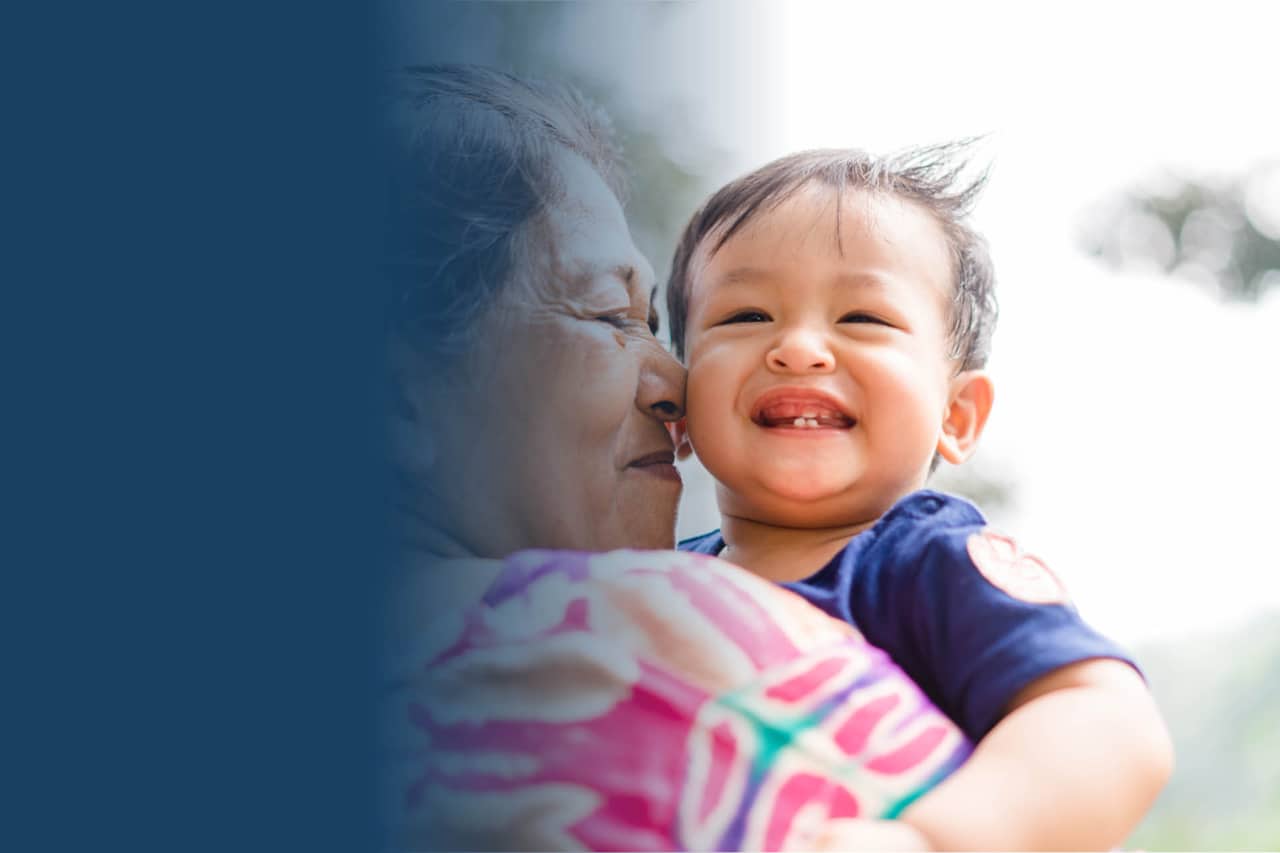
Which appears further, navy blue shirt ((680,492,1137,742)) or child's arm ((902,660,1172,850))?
navy blue shirt ((680,492,1137,742))

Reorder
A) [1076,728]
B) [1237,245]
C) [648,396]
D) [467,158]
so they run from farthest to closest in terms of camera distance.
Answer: [1237,245], [648,396], [467,158], [1076,728]

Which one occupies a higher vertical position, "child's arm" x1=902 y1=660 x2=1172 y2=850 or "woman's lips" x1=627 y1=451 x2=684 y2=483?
"woman's lips" x1=627 y1=451 x2=684 y2=483

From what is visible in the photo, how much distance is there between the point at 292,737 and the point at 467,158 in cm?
59

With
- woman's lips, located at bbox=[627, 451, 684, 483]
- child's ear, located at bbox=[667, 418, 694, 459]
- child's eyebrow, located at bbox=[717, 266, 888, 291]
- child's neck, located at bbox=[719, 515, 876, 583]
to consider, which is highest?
child's eyebrow, located at bbox=[717, 266, 888, 291]

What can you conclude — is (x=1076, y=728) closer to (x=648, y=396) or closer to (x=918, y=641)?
(x=918, y=641)

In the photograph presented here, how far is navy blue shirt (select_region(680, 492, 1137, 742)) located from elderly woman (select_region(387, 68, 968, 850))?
2.6 inches

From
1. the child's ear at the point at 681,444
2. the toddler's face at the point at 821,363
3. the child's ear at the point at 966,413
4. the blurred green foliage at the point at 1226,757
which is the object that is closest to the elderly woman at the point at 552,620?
the toddler's face at the point at 821,363

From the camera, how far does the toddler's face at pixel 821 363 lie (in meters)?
1.39

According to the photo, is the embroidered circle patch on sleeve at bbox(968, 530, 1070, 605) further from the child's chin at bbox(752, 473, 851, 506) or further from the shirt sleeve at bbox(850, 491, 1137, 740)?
the child's chin at bbox(752, 473, 851, 506)

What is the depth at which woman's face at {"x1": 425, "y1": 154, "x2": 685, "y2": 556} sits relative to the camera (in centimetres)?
128

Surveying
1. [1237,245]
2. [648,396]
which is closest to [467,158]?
[648,396]

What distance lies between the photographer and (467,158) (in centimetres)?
130

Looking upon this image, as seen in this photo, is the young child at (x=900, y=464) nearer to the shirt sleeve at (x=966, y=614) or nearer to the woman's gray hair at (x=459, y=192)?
the shirt sleeve at (x=966, y=614)

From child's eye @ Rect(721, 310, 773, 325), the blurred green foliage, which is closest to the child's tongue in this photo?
child's eye @ Rect(721, 310, 773, 325)
